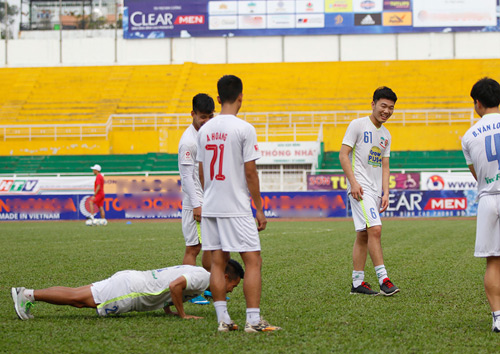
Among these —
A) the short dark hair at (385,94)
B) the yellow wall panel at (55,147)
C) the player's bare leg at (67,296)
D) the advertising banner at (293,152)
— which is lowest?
the player's bare leg at (67,296)

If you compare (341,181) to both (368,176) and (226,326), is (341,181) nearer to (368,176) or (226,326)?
(368,176)

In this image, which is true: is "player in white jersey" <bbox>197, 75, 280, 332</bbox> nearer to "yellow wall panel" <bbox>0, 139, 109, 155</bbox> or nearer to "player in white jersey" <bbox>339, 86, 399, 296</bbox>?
"player in white jersey" <bbox>339, 86, 399, 296</bbox>

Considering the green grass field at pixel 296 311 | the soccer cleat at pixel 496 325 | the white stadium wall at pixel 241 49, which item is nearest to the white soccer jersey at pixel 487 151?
the soccer cleat at pixel 496 325

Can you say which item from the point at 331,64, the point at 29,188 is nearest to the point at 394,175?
the point at 29,188

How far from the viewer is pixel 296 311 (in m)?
6.36

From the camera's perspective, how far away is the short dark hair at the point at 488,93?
5340 mm

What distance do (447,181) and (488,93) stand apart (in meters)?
21.0

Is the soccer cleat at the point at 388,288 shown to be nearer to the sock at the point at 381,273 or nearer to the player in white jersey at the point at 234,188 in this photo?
the sock at the point at 381,273

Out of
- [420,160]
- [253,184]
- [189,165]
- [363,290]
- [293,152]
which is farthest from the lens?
[420,160]

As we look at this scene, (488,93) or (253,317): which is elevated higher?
(488,93)

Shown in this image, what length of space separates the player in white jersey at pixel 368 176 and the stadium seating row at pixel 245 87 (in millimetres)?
Answer: 28728

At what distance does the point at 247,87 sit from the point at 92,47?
12.2 meters

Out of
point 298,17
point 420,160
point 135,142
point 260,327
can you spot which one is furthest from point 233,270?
point 298,17

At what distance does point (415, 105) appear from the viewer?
36031mm
